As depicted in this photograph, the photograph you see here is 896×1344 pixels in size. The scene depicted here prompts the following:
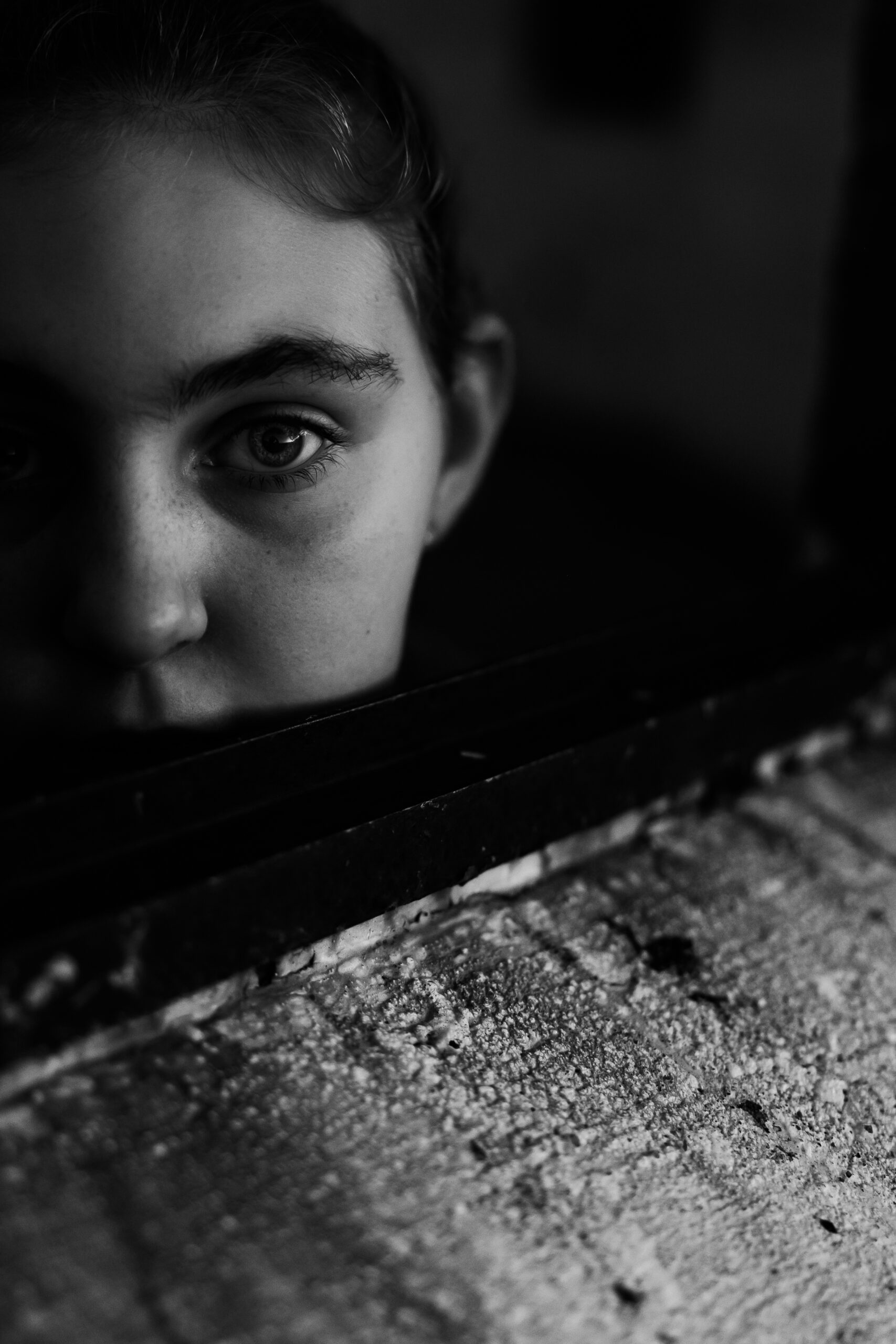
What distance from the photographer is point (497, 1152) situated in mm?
524

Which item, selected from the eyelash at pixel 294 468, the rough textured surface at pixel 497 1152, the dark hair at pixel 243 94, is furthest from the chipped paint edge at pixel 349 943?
the dark hair at pixel 243 94

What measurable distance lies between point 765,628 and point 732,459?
144 cm

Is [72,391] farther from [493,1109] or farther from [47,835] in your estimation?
[493,1109]

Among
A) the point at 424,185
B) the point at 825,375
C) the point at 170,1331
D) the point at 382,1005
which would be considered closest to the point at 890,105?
the point at 825,375

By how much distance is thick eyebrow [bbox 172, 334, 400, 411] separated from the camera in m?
0.67

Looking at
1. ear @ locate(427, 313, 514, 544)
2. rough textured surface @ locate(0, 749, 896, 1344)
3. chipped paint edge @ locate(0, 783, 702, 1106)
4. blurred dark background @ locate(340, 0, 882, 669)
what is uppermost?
blurred dark background @ locate(340, 0, 882, 669)

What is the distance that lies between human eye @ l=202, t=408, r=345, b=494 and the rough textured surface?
1.03 feet

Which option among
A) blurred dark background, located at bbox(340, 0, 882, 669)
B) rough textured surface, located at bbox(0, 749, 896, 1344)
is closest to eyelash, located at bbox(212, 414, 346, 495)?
rough textured surface, located at bbox(0, 749, 896, 1344)

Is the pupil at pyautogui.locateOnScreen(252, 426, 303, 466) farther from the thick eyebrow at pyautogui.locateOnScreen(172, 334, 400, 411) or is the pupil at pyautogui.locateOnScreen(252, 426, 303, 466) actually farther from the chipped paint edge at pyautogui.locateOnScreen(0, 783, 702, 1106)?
the chipped paint edge at pyautogui.locateOnScreen(0, 783, 702, 1106)

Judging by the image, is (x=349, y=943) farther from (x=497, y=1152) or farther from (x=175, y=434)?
(x=175, y=434)

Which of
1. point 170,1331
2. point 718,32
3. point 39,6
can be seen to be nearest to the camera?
point 170,1331

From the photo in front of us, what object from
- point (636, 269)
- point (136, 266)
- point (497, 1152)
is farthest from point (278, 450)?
point (636, 269)

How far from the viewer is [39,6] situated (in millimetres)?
750

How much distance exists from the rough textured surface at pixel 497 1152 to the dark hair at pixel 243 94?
508 millimetres
